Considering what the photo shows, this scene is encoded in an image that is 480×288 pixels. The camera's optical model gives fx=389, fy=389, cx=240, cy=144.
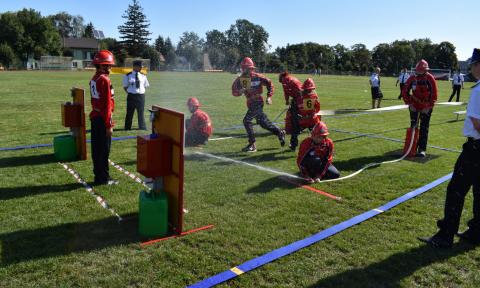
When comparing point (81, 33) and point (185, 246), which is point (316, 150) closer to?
point (185, 246)

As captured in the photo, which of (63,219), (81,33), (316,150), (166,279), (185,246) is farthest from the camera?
Answer: (81,33)

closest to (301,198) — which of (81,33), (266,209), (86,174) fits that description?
(266,209)

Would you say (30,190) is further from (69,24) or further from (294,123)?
(69,24)

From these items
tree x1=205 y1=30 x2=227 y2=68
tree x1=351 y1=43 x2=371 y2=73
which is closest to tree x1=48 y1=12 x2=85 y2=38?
tree x1=205 y1=30 x2=227 y2=68

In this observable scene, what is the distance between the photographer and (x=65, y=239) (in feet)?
15.1

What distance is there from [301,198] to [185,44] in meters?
30.6

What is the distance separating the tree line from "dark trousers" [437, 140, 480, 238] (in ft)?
21.1

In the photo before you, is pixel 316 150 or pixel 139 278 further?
pixel 316 150

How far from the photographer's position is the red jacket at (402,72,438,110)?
30.0 ft

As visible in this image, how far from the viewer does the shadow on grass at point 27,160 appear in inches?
310

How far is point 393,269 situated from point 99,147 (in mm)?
4845

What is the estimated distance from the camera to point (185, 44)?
3462 cm

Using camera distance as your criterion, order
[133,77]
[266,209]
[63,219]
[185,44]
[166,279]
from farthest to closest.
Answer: [185,44], [133,77], [266,209], [63,219], [166,279]

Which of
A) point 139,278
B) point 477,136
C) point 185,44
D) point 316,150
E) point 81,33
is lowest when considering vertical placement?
point 139,278
